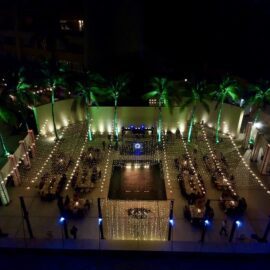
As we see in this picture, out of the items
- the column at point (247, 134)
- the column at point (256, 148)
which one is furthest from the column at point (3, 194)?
the column at point (247, 134)

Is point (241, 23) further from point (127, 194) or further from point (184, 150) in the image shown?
point (127, 194)

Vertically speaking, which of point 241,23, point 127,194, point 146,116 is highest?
point 241,23

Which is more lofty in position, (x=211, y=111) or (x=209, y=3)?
(x=209, y=3)

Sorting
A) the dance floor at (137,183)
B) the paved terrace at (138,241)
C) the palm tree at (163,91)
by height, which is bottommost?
the dance floor at (137,183)

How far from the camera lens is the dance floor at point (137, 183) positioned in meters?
24.5

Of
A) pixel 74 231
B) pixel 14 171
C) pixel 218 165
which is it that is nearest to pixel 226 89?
pixel 218 165

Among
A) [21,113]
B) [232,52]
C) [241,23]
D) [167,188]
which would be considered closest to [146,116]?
[167,188]

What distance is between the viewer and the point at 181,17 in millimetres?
43406

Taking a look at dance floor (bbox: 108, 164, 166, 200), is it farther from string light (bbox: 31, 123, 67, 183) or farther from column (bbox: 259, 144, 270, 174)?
column (bbox: 259, 144, 270, 174)

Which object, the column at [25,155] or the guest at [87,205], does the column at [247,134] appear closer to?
the guest at [87,205]

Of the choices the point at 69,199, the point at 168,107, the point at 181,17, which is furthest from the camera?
the point at 181,17

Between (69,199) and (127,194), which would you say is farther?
(127,194)

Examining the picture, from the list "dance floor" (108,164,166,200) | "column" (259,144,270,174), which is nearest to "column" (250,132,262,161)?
"column" (259,144,270,174)

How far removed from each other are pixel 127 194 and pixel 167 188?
338 centimetres
